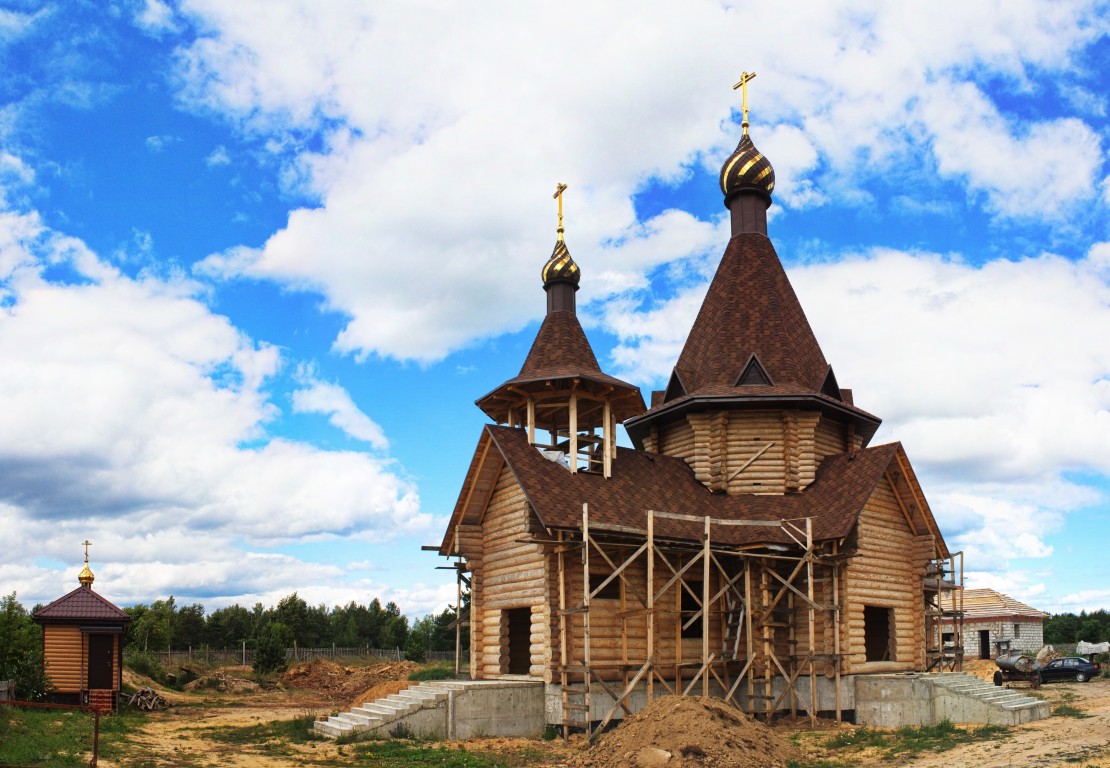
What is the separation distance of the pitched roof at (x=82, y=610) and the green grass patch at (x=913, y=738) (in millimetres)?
17958

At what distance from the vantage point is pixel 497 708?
18.7 m

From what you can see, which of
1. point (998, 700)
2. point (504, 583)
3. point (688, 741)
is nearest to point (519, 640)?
point (504, 583)

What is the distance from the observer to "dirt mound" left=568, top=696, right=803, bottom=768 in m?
14.6

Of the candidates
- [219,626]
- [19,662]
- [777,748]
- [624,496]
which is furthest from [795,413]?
[219,626]

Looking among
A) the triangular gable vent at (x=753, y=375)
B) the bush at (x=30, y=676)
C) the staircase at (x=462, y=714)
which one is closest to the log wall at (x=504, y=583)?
the staircase at (x=462, y=714)

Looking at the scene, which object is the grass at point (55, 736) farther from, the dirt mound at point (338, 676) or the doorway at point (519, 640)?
the dirt mound at point (338, 676)

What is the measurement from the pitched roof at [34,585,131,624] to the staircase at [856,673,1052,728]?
18.4 metres

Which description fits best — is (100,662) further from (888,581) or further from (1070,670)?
(1070,670)

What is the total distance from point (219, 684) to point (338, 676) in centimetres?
553

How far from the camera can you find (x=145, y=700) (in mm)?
26547

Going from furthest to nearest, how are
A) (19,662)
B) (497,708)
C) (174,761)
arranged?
1. (19,662)
2. (497,708)
3. (174,761)

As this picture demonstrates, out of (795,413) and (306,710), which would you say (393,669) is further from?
(795,413)

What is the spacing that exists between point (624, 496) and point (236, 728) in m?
10.3

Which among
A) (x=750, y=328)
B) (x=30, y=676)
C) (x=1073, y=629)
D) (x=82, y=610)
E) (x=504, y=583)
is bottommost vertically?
(x=1073, y=629)
